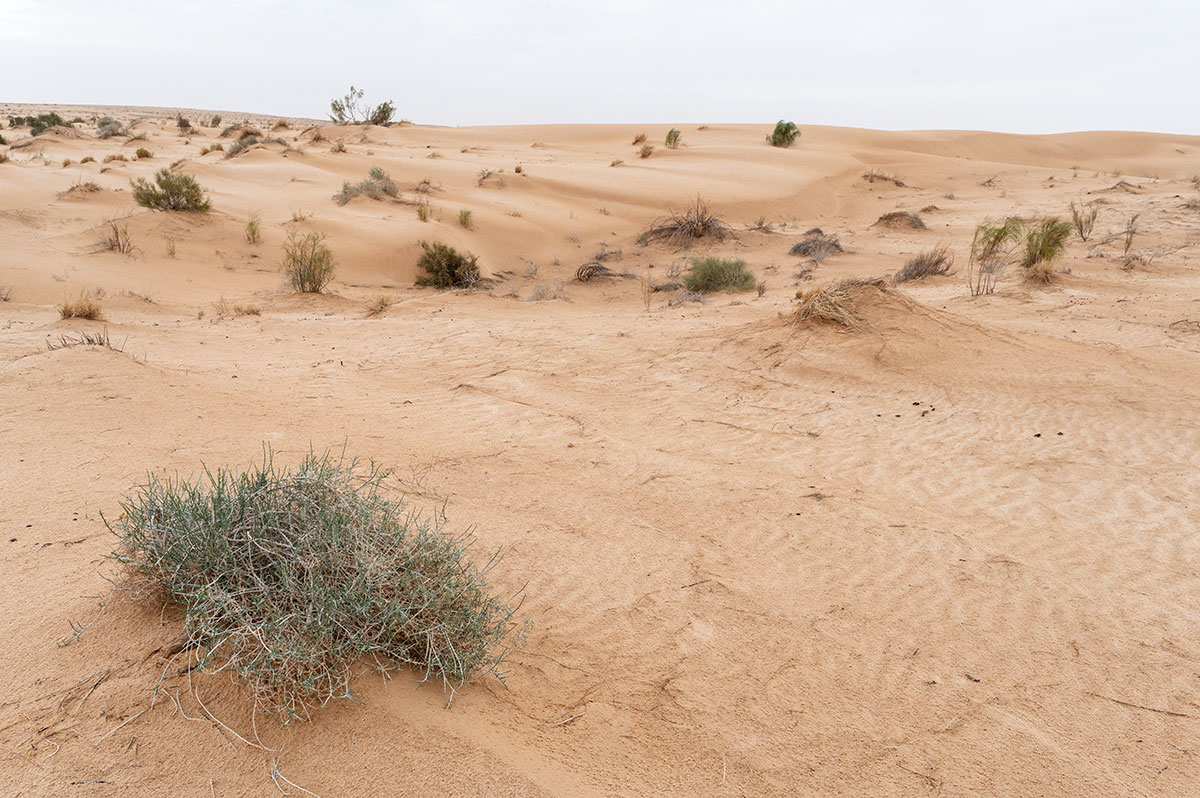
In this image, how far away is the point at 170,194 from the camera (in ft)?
45.6

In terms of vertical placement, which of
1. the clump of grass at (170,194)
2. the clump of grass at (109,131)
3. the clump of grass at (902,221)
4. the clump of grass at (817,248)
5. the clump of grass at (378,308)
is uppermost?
the clump of grass at (109,131)

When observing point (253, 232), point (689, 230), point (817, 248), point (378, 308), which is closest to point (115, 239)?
point (253, 232)

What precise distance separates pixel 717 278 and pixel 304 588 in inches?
412

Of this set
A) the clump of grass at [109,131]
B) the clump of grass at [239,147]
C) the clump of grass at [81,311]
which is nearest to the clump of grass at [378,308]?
the clump of grass at [81,311]

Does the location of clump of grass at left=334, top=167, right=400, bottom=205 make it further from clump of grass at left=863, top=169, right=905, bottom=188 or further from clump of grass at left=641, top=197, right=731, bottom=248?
clump of grass at left=863, top=169, right=905, bottom=188

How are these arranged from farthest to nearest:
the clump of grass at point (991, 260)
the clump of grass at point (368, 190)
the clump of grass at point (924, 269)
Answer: the clump of grass at point (368, 190) < the clump of grass at point (924, 269) < the clump of grass at point (991, 260)

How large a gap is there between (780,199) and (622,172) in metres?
4.78

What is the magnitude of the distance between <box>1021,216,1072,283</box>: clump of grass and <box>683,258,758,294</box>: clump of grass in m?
3.85

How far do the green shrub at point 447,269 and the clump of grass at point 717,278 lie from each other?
3701 millimetres

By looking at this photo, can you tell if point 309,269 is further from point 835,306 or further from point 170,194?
point 835,306

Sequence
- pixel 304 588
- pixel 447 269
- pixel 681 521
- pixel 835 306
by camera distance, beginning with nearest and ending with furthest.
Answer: pixel 304 588 → pixel 681 521 → pixel 835 306 → pixel 447 269

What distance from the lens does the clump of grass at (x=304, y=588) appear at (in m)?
2.33

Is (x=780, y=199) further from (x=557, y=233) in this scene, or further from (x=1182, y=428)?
(x=1182, y=428)

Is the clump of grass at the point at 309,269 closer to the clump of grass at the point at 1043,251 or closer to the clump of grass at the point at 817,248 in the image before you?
the clump of grass at the point at 817,248
